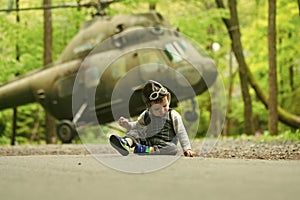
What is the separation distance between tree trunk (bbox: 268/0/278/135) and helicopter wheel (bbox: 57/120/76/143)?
571cm

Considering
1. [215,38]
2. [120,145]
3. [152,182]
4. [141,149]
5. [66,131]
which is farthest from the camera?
[215,38]

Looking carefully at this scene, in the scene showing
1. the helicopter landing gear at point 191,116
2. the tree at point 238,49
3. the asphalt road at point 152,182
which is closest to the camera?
the asphalt road at point 152,182

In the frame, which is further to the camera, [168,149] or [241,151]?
[241,151]

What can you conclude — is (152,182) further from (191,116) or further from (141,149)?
(191,116)

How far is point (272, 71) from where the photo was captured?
1592 centimetres

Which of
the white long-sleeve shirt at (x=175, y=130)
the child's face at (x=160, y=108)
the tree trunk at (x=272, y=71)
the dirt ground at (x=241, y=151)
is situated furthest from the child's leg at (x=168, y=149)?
the tree trunk at (x=272, y=71)

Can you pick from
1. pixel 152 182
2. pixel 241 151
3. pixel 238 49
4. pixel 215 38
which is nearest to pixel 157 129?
pixel 241 151

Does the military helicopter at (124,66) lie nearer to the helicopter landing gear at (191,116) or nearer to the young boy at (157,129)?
the helicopter landing gear at (191,116)

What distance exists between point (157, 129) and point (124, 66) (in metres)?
9.40

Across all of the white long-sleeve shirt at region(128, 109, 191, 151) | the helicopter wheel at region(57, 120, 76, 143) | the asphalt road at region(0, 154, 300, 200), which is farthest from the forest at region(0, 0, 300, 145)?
the asphalt road at region(0, 154, 300, 200)

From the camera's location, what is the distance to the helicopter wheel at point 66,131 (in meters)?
16.6

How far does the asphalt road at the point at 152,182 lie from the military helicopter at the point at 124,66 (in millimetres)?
10083

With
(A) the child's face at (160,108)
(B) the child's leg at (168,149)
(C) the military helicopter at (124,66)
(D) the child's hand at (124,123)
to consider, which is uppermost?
(C) the military helicopter at (124,66)

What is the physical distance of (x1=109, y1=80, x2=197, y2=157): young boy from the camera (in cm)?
640
